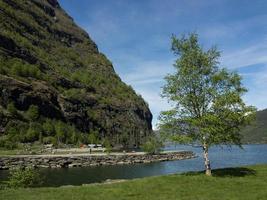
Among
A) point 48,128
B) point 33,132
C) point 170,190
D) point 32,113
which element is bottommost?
point 170,190

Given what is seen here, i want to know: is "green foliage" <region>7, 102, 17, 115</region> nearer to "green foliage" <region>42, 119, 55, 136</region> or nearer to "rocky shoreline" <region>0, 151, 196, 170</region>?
"green foliage" <region>42, 119, 55, 136</region>

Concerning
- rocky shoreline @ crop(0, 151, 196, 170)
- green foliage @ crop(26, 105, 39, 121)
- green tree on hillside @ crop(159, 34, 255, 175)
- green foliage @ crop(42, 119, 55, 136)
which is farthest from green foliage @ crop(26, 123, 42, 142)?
green tree on hillside @ crop(159, 34, 255, 175)

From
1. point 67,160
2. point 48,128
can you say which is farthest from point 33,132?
point 67,160

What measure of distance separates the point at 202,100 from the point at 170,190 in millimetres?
11271

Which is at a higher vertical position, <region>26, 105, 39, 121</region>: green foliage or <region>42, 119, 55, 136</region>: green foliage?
<region>26, 105, 39, 121</region>: green foliage

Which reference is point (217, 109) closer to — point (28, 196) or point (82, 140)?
point (28, 196)

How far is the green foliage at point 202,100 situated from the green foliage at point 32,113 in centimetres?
13234

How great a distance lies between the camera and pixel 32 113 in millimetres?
162875

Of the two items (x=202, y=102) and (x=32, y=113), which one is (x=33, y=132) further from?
(x=202, y=102)

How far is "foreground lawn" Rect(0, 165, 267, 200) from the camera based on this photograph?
26.0 meters

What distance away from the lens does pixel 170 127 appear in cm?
3722

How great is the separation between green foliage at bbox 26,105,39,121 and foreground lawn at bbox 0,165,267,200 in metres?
136

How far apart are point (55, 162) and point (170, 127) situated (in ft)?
234

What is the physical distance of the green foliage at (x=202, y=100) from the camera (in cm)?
3544
